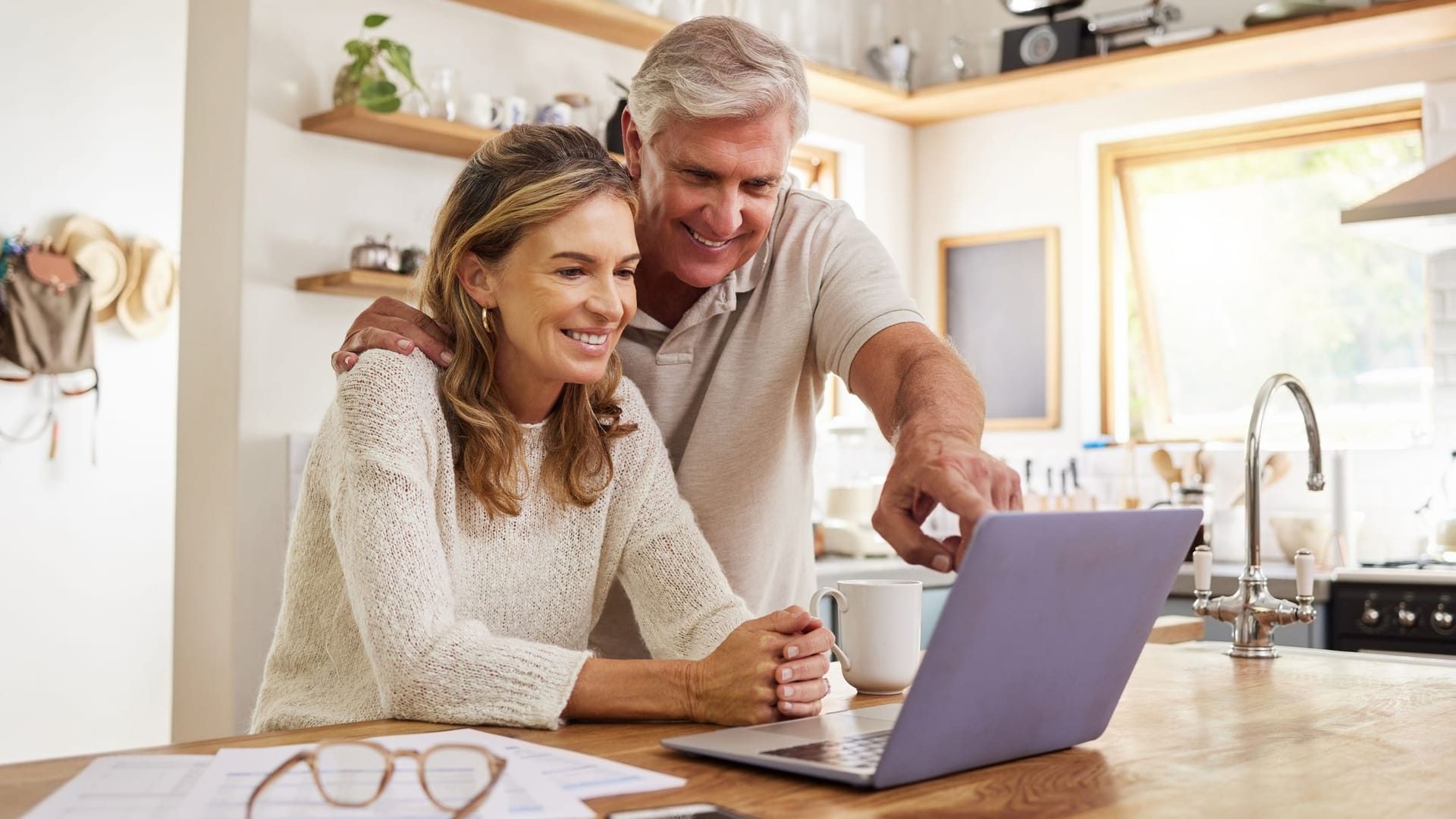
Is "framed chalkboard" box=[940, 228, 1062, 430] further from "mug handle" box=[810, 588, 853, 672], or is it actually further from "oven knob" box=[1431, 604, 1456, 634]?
"mug handle" box=[810, 588, 853, 672]

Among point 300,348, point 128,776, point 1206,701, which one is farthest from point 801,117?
point 300,348

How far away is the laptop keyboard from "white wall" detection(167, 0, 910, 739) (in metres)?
2.50

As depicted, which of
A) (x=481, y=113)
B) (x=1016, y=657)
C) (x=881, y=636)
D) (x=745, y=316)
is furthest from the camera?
(x=481, y=113)

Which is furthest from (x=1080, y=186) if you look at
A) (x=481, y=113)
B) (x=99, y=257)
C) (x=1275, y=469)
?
(x=99, y=257)

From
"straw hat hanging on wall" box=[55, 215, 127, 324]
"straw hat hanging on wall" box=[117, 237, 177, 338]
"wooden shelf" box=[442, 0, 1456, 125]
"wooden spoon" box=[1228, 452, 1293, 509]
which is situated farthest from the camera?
"straw hat hanging on wall" box=[117, 237, 177, 338]

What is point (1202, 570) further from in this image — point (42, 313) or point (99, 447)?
point (99, 447)

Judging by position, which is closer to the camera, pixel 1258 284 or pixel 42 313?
pixel 42 313

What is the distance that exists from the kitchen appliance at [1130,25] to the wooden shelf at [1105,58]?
0.06 meters

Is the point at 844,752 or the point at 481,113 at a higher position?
the point at 481,113

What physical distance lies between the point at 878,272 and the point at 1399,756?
905 millimetres

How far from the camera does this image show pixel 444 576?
1.39 meters

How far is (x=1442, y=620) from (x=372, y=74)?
3.10 meters

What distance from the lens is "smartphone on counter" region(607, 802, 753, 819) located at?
886mm

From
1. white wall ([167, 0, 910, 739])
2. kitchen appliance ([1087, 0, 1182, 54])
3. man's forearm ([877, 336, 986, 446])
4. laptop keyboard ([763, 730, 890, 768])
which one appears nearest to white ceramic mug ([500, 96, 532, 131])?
white wall ([167, 0, 910, 739])
